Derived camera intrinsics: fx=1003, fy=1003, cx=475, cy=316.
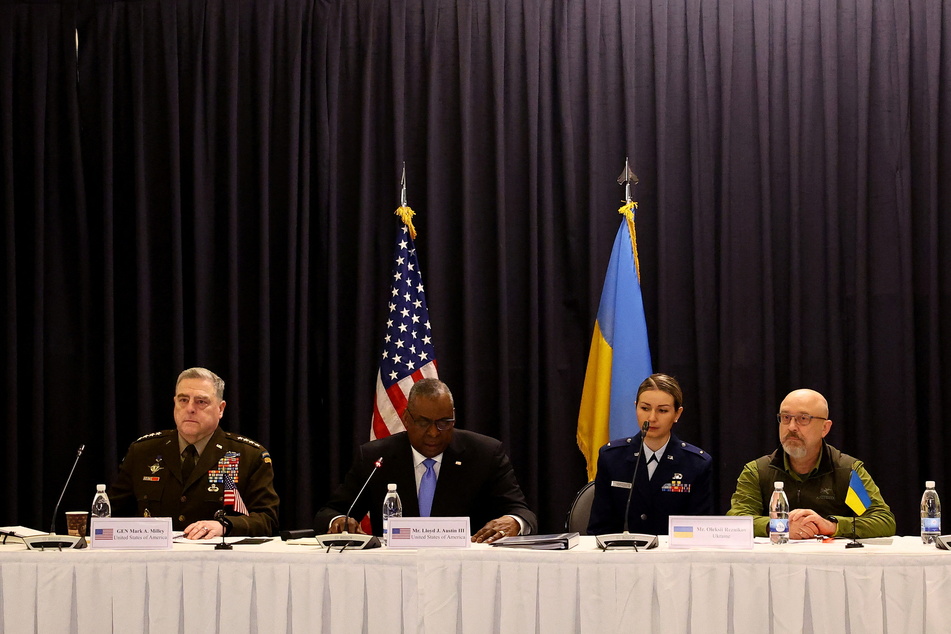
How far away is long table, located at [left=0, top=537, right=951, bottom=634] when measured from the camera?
309cm

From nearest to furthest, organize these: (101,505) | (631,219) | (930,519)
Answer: (930,519) < (101,505) < (631,219)

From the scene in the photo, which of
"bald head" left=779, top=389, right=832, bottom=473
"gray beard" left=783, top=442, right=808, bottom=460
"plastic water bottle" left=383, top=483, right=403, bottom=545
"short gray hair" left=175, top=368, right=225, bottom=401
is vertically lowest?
"plastic water bottle" left=383, top=483, right=403, bottom=545

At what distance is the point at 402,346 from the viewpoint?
550cm

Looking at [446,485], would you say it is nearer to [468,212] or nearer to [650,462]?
[650,462]

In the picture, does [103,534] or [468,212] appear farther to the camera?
[468,212]

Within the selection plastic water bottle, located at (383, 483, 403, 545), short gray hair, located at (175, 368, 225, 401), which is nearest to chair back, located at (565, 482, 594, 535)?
plastic water bottle, located at (383, 483, 403, 545)

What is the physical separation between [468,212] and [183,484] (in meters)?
2.33

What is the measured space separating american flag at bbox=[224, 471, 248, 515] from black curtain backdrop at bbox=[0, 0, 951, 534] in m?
1.41

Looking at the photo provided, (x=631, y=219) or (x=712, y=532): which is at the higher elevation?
(x=631, y=219)

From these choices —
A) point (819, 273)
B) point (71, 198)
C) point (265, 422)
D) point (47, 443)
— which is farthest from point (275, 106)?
point (819, 273)

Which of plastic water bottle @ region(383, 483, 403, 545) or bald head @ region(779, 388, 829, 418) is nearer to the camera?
plastic water bottle @ region(383, 483, 403, 545)

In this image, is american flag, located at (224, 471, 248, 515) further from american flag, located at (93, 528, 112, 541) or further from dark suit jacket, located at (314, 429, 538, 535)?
american flag, located at (93, 528, 112, 541)

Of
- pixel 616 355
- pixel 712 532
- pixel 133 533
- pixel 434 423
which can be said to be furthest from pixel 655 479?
pixel 133 533

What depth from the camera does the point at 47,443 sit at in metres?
5.77
